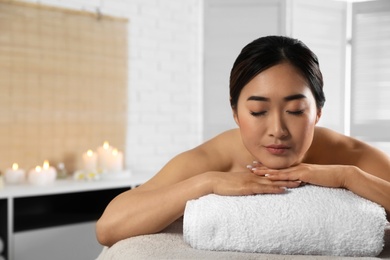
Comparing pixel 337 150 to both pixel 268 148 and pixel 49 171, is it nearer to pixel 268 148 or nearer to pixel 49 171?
pixel 268 148

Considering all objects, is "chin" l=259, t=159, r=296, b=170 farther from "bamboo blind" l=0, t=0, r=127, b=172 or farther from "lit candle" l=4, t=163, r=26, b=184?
"bamboo blind" l=0, t=0, r=127, b=172

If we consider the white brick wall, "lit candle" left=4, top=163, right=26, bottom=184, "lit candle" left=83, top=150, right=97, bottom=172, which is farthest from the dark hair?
the white brick wall

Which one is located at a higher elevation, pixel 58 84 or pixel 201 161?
pixel 58 84

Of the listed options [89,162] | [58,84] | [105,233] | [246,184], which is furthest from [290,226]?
[58,84]

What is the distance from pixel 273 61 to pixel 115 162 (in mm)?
2586

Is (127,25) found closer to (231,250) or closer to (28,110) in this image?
(28,110)

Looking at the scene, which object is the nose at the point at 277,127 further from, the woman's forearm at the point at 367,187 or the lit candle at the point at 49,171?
the lit candle at the point at 49,171

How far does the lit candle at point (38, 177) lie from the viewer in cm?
308

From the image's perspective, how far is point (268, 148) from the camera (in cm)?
108

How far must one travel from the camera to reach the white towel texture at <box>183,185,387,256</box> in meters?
0.91

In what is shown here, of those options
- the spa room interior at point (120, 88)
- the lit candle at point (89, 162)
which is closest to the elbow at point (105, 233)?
the spa room interior at point (120, 88)

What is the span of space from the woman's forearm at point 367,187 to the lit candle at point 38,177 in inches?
92.1

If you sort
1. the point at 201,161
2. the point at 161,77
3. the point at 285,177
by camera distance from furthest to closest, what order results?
1. the point at 161,77
2. the point at 201,161
3. the point at 285,177

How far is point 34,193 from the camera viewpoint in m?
2.89
